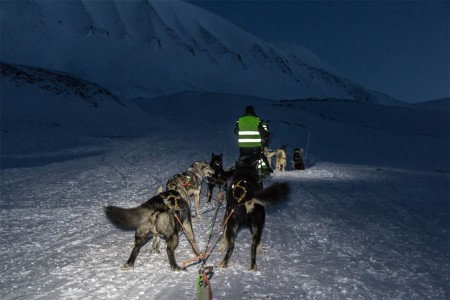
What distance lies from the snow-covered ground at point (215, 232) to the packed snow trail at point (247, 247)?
0.02 meters

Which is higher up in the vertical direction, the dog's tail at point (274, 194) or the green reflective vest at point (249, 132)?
the green reflective vest at point (249, 132)

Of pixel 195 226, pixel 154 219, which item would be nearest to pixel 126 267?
pixel 154 219

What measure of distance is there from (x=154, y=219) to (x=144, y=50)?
129029 millimetres

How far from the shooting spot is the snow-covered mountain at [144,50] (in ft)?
341

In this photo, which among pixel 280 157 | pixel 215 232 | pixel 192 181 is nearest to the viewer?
pixel 215 232

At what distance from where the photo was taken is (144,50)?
129250 millimetres

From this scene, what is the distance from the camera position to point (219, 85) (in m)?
127

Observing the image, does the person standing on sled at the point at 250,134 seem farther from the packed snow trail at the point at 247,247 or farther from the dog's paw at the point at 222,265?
the dog's paw at the point at 222,265

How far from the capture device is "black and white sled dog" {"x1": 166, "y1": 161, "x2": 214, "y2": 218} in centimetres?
693

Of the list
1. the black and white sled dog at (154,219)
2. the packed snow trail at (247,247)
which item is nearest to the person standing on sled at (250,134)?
the packed snow trail at (247,247)

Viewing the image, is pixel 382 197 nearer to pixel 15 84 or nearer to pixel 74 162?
pixel 74 162

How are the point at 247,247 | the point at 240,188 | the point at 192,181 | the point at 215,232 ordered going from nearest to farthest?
the point at 240,188
the point at 247,247
the point at 215,232
the point at 192,181

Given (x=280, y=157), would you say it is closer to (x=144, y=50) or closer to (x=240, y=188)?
(x=240, y=188)

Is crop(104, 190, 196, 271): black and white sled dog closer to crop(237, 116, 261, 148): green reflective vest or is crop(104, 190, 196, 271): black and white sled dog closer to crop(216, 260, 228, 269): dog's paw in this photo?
crop(216, 260, 228, 269): dog's paw
